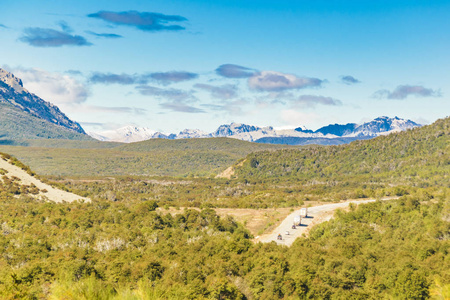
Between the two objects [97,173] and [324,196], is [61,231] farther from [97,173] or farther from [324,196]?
[97,173]

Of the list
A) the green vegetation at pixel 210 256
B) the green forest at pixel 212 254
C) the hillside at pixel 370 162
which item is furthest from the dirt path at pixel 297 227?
the hillside at pixel 370 162

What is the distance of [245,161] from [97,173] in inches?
3176

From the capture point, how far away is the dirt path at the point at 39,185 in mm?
69438

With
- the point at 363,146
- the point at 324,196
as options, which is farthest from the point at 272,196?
the point at 363,146

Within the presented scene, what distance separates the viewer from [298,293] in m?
24.8

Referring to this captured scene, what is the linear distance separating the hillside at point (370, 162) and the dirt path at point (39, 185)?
7127 cm

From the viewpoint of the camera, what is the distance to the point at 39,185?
7319 cm

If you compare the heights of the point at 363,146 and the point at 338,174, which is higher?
the point at 363,146

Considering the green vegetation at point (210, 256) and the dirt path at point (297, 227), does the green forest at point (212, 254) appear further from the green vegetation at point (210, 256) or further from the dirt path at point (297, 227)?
the dirt path at point (297, 227)

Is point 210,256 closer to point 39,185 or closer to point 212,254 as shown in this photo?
point 212,254

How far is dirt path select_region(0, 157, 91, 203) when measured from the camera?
228 ft

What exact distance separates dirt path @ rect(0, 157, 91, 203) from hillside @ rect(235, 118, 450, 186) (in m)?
71.3

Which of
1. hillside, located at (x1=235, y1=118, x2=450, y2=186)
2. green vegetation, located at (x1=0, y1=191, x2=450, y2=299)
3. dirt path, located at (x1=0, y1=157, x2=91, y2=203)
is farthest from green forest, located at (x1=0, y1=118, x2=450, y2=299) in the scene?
hillside, located at (x1=235, y1=118, x2=450, y2=186)

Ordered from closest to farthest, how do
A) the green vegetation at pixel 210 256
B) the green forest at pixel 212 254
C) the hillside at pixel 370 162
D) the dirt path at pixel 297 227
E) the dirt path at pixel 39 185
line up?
the green forest at pixel 212 254 → the green vegetation at pixel 210 256 → the dirt path at pixel 297 227 → the dirt path at pixel 39 185 → the hillside at pixel 370 162
